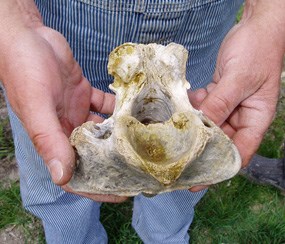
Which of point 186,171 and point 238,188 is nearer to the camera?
point 186,171

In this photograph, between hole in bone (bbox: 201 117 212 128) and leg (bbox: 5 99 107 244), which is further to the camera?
leg (bbox: 5 99 107 244)

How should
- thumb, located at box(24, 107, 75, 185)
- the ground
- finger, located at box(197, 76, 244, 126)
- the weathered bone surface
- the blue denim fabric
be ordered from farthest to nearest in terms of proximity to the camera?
1. the ground
2. the blue denim fabric
3. finger, located at box(197, 76, 244, 126)
4. thumb, located at box(24, 107, 75, 185)
5. the weathered bone surface

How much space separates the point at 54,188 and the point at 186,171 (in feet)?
3.23

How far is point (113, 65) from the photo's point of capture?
3.77 ft

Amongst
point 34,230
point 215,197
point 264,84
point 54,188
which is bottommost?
point 34,230

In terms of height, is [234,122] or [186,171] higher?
[186,171]

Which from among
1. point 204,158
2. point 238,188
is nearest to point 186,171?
point 204,158

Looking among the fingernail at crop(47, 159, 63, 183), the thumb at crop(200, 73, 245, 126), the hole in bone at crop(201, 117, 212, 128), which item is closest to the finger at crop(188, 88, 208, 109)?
the thumb at crop(200, 73, 245, 126)

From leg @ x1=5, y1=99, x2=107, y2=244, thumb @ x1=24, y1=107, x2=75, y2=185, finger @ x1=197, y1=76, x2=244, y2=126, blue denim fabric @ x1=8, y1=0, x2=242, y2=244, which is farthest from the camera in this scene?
leg @ x1=5, y1=99, x2=107, y2=244

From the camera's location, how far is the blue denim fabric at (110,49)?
1.37m

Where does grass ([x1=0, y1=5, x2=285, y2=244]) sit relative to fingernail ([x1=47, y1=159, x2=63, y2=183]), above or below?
below

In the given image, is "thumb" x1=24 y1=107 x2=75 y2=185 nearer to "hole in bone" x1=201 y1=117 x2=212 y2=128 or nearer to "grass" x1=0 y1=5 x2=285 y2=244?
"hole in bone" x1=201 y1=117 x2=212 y2=128

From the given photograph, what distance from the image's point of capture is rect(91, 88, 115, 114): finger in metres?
1.44

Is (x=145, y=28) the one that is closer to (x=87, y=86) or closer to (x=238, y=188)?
(x=87, y=86)
